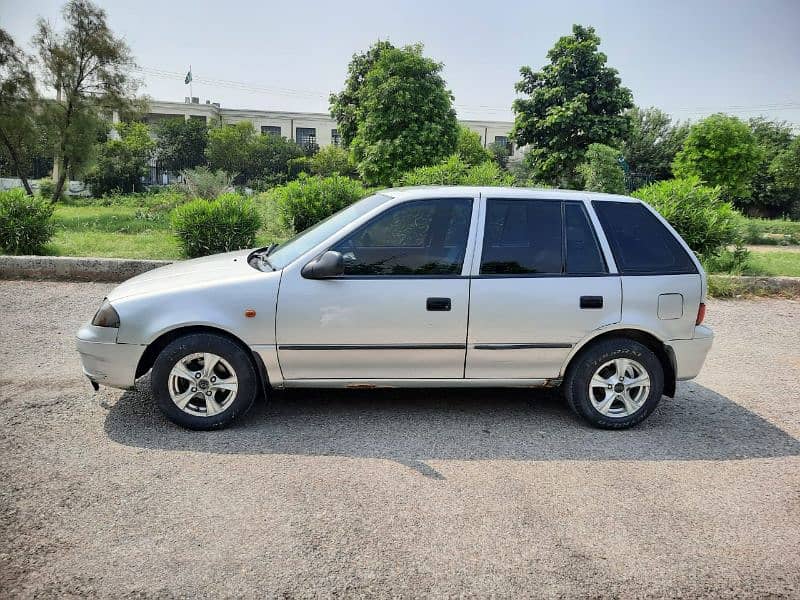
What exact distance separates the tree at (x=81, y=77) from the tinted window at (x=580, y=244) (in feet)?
84.3

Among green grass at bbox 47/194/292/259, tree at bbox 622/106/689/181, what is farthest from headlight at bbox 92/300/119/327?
tree at bbox 622/106/689/181

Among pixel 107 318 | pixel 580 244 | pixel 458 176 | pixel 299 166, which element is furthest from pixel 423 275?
pixel 299 166

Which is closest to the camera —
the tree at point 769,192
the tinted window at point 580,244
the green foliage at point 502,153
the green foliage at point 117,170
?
the tinted window at point 580,244

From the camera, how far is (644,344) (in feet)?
15.6

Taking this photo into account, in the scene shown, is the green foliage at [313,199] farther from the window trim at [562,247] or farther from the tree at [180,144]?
the tree at [180,144]

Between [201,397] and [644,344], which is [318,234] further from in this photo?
[644,344]

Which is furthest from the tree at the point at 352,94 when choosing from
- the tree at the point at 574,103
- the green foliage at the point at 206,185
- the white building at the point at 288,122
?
the white building at the point at 288,122

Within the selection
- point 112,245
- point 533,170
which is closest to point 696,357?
point 112,245

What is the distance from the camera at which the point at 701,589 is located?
9.55 feet

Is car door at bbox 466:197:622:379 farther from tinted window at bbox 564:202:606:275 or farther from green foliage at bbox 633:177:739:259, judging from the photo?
green foliage at bbox 633:177:739:259

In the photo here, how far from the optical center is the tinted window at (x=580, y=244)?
4.64m

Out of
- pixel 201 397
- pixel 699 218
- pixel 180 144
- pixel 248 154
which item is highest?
pixel 180 144

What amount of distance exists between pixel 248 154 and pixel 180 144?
6.23 metres

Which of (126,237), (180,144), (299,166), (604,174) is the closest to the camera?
(126,237)
